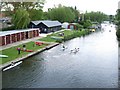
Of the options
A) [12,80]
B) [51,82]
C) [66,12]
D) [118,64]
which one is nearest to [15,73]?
[12,80]

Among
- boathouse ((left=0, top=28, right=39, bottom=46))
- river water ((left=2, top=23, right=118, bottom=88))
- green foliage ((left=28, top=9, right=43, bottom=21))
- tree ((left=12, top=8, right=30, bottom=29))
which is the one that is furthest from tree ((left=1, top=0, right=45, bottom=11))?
river water ((left=2, top=23, right=118, bottom=88))

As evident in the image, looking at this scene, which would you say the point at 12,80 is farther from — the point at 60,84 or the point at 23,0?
the point at 23,0

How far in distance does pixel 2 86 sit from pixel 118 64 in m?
10.7

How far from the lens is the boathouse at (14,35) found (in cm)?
2764

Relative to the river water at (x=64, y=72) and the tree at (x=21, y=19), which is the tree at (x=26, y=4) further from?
the river water at (x=64, y=72)

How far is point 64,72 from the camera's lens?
1928 cm

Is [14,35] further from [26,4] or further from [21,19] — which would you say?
[26,4]

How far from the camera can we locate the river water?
54.3 ft

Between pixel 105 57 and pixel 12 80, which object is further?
pixel 105 57

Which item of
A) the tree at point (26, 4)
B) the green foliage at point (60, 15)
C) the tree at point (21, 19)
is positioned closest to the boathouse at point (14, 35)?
the tree at point (21, 19)

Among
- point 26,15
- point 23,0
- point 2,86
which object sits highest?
point 23,0

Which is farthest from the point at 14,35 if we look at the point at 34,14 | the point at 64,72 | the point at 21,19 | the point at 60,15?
the point at 60,15

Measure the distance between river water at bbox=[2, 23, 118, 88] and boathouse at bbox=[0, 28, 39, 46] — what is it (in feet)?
15.0

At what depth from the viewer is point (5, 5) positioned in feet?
138
